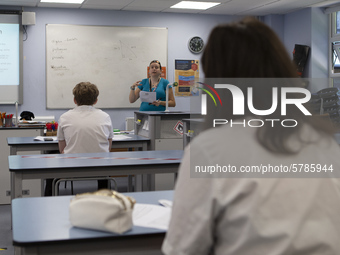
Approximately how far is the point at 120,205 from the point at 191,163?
1.56ft

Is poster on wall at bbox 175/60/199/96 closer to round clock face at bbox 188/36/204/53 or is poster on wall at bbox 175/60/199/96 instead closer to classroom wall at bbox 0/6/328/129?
classroom wall at bbox 0/6/328/129

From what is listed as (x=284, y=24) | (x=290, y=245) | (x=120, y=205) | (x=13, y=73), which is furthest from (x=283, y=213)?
(x=284, y=24)

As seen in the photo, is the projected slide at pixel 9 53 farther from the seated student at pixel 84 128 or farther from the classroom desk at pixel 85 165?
the classroom desk at pixel 85 165

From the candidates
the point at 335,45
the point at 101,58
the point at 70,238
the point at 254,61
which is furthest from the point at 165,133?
the point at 335,45

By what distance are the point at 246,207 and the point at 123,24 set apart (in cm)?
699

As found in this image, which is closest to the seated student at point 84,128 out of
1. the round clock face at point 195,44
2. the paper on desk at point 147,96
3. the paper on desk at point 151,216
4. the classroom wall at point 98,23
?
the paper on desk at point 147,96

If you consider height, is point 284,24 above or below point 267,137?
above

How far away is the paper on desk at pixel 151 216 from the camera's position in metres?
1.65

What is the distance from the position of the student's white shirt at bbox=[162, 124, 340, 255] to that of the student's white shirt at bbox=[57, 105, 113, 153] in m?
2.78

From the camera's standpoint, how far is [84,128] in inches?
151

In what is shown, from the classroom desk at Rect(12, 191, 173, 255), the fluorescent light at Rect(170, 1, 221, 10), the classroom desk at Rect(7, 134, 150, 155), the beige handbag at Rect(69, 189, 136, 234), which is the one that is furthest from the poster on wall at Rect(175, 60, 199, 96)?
the beige handbag at Rect(69, 189, 136, 234)

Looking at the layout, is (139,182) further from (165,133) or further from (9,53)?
(9,53)

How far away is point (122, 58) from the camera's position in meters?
7.67

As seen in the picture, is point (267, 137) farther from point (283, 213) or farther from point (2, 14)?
point (2, 14)
